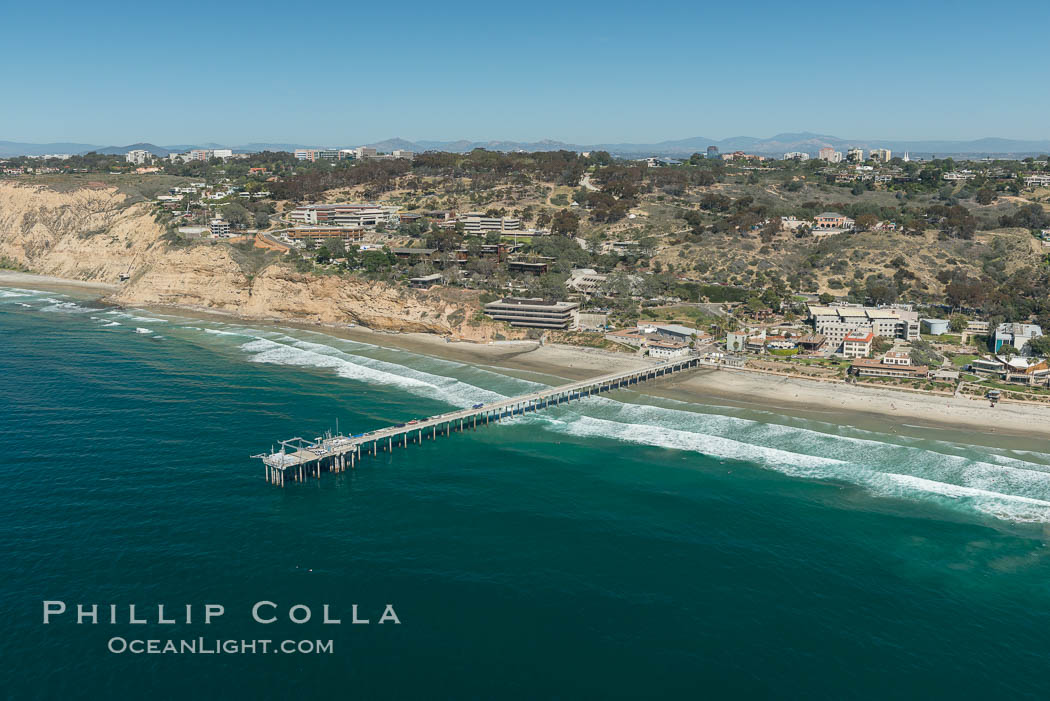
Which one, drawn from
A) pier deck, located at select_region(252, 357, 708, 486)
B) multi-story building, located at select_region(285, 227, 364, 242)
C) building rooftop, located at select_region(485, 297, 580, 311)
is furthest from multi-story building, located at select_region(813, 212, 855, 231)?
multi-story building, located at select_region(285, 227, 364, 242)

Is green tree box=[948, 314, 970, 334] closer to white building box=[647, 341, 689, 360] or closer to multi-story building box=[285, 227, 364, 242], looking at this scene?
white building box=[647, 341, 689, 360]

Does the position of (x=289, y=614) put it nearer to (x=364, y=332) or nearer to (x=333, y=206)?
(x=364, y=332)

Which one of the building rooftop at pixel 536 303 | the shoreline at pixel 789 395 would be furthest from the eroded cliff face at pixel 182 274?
the shoreline at pixel 789 395

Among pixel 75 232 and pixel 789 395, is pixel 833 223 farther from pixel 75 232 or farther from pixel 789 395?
pixel 75 232

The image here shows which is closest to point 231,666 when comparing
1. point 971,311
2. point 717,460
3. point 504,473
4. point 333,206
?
point 504,473

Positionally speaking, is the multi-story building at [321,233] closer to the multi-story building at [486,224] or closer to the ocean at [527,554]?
the multi-story building at [486,224]
